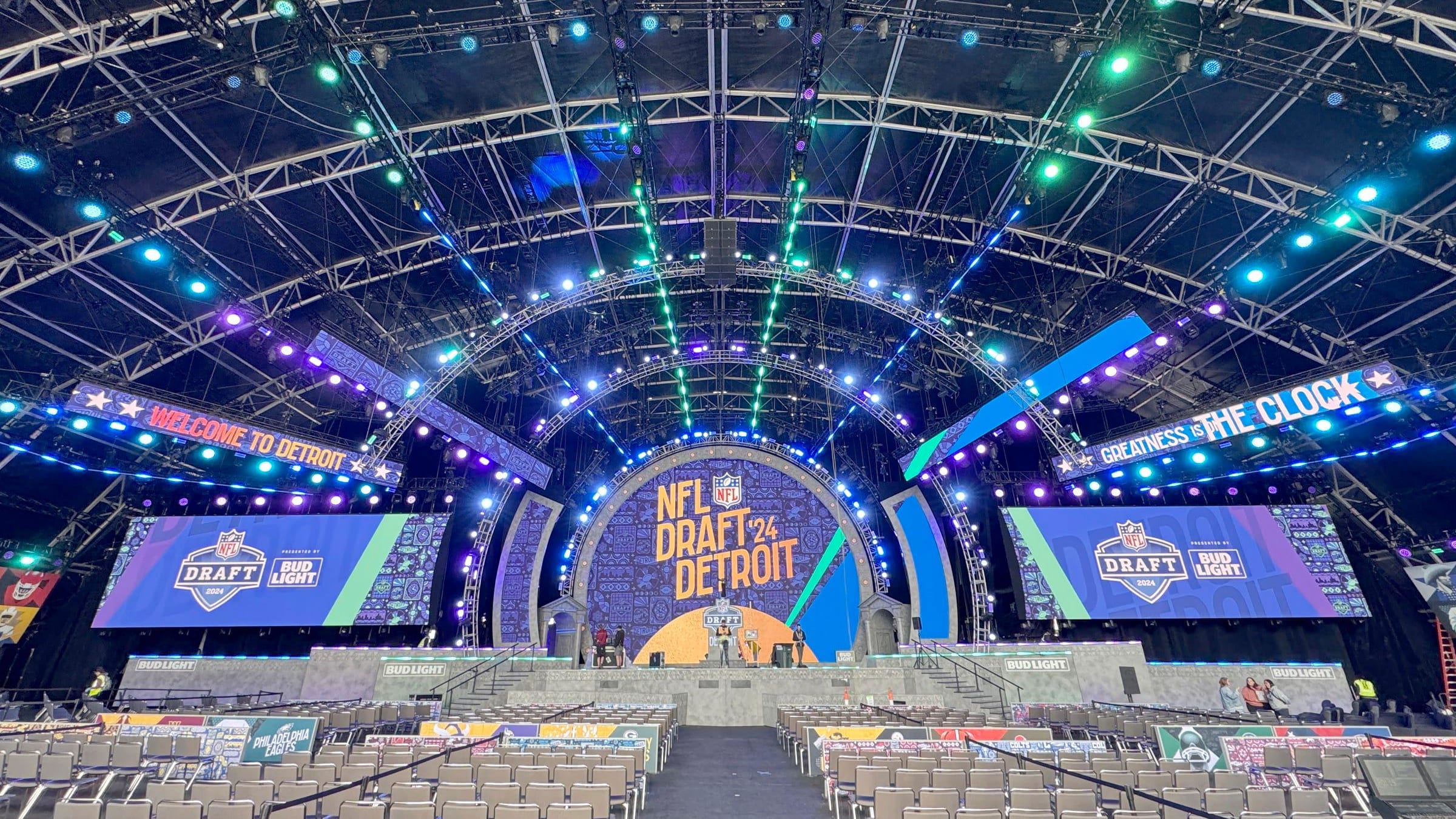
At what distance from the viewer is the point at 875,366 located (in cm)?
2375

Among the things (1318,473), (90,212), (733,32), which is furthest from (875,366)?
(90,212)

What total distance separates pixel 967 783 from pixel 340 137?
1794cm

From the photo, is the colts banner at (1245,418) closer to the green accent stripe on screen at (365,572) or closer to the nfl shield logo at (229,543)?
the green accent stripe on screen at (365,572)

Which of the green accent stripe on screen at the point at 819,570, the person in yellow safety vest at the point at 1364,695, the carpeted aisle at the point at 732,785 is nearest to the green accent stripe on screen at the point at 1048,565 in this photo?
the person in yellow safety vest at the point at 1364,695

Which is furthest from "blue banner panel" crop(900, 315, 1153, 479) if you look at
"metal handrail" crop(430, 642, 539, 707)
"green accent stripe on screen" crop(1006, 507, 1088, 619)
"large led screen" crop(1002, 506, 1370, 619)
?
"metal handrail" crop(430, 642, 539, 707)

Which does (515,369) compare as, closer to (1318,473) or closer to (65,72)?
(65,72)

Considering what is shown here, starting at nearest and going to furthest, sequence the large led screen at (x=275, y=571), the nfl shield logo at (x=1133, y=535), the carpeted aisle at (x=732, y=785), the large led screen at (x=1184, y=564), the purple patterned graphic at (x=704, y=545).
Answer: the carpeted aisle at (x=732, y=785)
the large led screen at (x=1184, y=564)
the nfl shield logo at (x=1133, y=535)
the large led screen at (x=275, y=571)
the purple patterned graphic at (x=704, y=545)

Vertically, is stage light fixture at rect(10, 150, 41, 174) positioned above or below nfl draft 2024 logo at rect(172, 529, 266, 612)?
above

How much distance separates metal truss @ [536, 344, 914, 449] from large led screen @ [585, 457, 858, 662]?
6.26 metres

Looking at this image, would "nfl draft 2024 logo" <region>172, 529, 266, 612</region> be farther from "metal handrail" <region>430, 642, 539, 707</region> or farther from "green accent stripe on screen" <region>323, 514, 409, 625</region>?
"metal handrail" <region>430, 642, 539, 707</region>

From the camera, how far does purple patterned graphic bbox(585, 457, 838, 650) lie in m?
28.6

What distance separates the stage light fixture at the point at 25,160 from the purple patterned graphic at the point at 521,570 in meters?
18.7

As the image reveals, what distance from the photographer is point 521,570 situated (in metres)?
27.8

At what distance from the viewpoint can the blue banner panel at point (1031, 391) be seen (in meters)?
16.7
